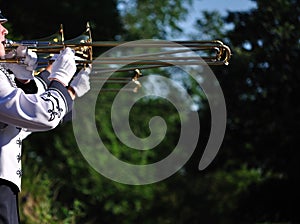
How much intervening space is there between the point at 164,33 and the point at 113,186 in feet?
10.8

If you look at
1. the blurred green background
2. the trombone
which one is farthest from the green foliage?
the trombone

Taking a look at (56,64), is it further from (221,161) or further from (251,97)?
(221,161)

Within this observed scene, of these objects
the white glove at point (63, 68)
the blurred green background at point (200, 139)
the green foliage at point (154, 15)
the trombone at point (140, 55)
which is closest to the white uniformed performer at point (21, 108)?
the white glove at point (63, 68)

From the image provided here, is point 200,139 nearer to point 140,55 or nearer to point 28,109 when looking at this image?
point 140,55

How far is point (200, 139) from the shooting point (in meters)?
9.57

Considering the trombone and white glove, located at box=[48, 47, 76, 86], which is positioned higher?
the trombone

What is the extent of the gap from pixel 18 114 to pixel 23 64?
0.46m

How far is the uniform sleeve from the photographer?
2.86 meters

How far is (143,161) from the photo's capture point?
36.6 ft

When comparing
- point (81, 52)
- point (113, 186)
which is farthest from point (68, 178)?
point (81, 52)

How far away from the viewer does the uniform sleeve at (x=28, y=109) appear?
2861 millimetres

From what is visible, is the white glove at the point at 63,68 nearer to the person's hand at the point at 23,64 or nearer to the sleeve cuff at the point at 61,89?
the sleeve cuff at the point at 61,89

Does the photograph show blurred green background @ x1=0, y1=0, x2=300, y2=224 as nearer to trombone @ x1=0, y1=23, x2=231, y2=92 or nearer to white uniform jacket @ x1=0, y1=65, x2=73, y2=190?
trombone @ x1=0, y1=23, x2=231, y2=92

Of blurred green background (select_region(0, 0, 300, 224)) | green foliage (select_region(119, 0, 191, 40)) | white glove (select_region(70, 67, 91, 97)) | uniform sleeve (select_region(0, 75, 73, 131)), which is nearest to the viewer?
uniform sleeve (select_region(0, 75, 73, 131))
